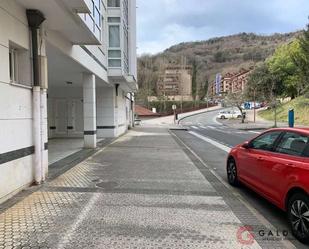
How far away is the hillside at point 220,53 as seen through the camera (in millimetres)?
121312

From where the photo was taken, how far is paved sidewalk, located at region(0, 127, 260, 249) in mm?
4906

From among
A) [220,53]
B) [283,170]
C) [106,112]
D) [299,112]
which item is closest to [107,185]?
[283,170]

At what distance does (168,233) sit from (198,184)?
12.1ft

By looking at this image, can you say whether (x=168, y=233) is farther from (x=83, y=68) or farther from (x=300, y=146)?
(x=83, y=68)

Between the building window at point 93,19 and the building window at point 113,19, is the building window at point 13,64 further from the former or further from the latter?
the building window at point 113,19

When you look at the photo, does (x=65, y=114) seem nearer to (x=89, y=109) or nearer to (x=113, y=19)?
(x=113, y=19)

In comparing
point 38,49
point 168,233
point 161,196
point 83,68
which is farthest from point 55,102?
point 168,233

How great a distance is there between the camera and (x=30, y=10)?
8.16 m

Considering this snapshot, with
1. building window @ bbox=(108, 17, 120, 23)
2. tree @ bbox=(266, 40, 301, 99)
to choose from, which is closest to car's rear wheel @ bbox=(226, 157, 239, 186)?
building window @ bbox=(108, 17, 120, 23)

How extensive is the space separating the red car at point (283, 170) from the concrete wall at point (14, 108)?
4473mm

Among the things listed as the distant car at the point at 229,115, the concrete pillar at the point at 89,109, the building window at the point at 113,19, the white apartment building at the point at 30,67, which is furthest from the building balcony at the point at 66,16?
the distant car at the point at 229,115

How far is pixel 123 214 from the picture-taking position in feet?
20.1

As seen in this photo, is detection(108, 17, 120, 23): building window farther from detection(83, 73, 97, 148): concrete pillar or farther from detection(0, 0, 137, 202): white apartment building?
detection(0, 0, 137, 202): white apartment building

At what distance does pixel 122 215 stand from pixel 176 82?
4316 inches
